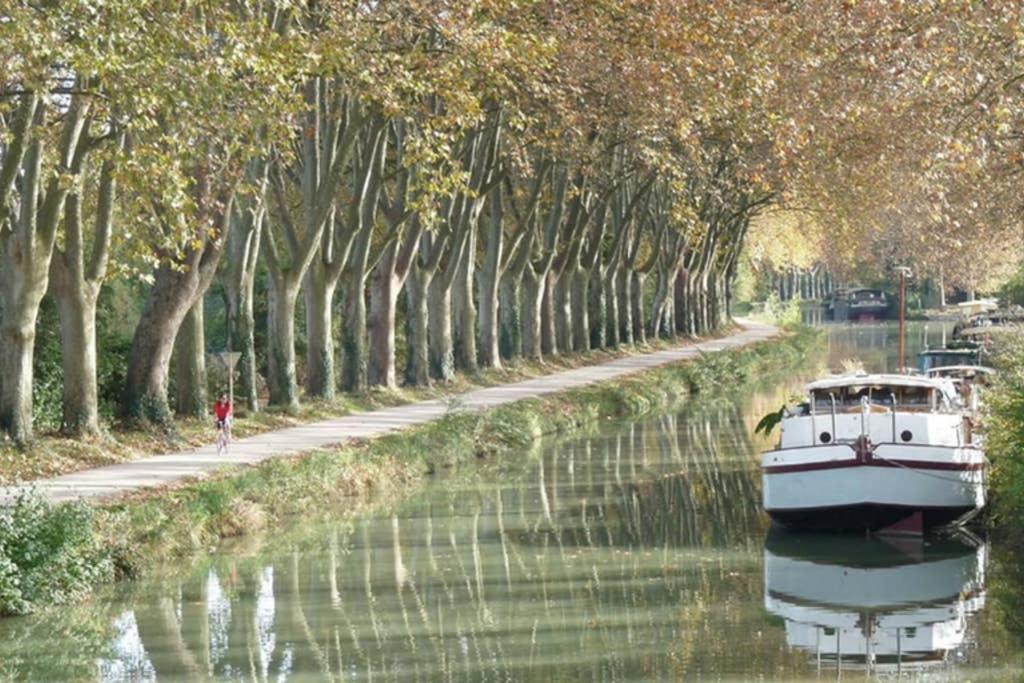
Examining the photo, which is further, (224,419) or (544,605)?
(224,419)

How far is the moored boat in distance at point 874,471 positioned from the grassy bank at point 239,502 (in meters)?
6.80

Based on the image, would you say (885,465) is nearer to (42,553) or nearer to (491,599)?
(491,599)

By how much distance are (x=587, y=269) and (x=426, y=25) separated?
118ft

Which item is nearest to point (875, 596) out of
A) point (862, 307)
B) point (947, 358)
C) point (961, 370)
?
point (961, 370)

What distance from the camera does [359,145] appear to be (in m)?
42.4

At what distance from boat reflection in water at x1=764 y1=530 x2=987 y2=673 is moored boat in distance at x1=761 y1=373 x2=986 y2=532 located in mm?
374

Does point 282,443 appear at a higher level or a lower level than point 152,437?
lower

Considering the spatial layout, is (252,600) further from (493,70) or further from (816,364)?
(816,364)

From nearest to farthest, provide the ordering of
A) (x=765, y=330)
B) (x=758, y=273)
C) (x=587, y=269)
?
1. (x=587, y=269)
2. (x=765, y=330)
3. (x=758, y=273)

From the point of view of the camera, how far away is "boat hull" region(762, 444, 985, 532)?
91.7 feet

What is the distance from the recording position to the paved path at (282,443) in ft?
87.8

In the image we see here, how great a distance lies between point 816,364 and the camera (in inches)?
3031

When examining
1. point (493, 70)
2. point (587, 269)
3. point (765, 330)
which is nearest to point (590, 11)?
point (493, 70)

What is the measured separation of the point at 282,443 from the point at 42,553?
1243 cm
